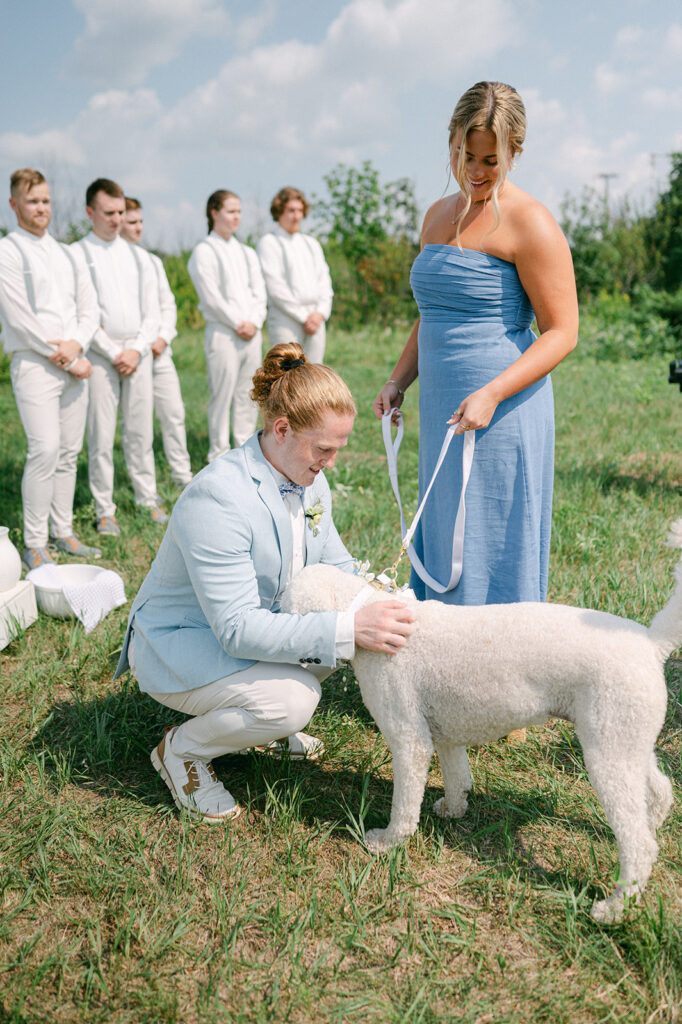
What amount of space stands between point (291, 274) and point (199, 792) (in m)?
6.06

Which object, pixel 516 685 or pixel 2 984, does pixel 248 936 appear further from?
pixel 516 685

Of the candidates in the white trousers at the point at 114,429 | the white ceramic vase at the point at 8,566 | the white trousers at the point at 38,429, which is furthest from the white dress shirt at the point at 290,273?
the white ceramic vase at the point at 8,566

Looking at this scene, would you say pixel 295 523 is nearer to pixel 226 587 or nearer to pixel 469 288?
pixel 226 587

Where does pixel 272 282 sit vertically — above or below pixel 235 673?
above

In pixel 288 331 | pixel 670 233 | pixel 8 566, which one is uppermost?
pixel 670 233

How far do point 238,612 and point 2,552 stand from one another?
2.13m

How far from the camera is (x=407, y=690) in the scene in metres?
2.26

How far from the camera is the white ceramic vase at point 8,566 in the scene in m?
3.99

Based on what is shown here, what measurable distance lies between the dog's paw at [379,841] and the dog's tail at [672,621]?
42.3 inches

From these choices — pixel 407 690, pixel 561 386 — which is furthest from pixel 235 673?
pixel 561 386

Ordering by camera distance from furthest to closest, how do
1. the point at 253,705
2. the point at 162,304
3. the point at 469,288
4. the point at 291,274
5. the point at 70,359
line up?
the point at 291,274, the point at 162,304, the point at 70,359, the point at 469,288, the point at 253,705

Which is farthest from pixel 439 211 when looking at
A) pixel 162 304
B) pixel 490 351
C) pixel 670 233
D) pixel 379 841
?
pixel 670 233

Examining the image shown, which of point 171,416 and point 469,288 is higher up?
point 469,288

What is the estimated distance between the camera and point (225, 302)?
283 inches
